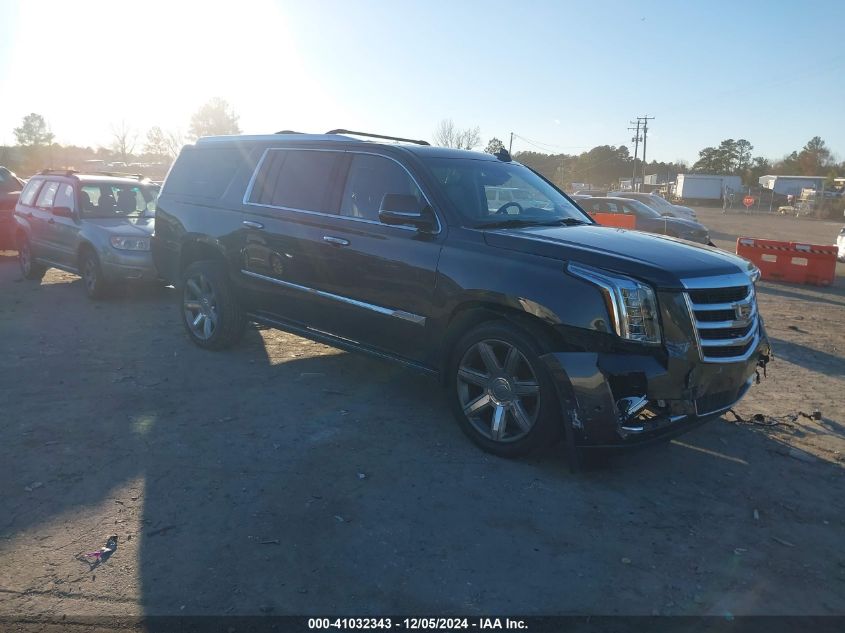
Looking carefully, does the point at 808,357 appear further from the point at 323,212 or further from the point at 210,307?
the point at 210,307

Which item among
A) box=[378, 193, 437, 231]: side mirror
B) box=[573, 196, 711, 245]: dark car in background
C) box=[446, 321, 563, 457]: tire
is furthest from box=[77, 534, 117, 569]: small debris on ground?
box=[573, 196, 711, 245]: dark car in background

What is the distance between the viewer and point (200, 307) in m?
6.98

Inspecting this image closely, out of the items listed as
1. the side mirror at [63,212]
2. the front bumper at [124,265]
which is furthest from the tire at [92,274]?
the side mirror at [63,212]

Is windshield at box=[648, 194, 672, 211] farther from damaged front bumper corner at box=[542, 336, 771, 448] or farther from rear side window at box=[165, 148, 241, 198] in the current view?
damaged front bumper corner at box=[542, 336, 771, 448]

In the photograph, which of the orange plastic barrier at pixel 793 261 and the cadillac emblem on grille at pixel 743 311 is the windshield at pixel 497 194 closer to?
the cadillac emblem on grille at pixel 743 311

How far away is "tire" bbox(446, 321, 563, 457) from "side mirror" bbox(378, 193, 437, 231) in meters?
0.85

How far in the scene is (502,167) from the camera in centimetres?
584

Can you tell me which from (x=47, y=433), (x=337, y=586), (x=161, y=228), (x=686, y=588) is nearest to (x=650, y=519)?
(x=686, y=588)

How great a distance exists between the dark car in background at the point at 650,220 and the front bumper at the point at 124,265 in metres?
11.8

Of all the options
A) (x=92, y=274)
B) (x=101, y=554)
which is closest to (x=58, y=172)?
(x=92, y=274)

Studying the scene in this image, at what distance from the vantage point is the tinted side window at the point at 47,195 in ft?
35.0

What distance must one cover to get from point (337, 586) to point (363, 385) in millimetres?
2997

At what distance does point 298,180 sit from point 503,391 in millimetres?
2759

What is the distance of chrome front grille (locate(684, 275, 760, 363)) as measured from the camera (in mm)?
4027
